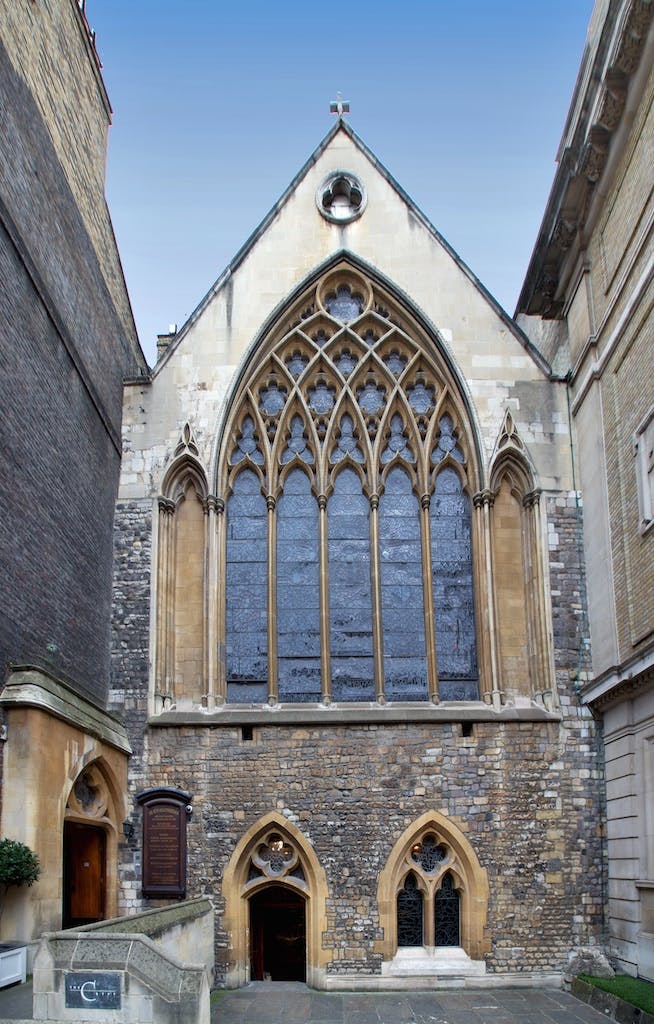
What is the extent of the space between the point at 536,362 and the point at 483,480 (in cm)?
207

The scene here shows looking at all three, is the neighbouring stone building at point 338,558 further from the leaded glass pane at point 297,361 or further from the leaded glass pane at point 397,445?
the leaded glass pane at point 297,361

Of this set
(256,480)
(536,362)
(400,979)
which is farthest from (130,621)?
(536,362)

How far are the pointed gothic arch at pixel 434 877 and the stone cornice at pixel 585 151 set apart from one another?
315 inches

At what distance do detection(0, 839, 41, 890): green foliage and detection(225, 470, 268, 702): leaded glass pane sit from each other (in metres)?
4.86

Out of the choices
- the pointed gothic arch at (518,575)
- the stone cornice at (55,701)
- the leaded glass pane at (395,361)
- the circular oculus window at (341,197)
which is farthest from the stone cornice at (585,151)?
the stone cornice at (55,701)

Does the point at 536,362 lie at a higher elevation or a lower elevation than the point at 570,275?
lower

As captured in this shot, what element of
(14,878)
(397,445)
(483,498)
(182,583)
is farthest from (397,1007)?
(397,445)

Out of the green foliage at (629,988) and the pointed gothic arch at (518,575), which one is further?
the pointed gothic arch at (518,575)

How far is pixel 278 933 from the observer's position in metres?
14.1

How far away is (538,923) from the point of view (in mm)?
13469

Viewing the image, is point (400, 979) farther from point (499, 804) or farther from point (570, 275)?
point (570, 275)

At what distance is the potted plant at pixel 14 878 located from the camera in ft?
31.9

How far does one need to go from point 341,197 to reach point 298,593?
6544mm

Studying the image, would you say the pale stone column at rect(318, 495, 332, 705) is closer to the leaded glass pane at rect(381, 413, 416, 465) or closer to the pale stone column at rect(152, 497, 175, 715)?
the leaded glass pane at rect(381, 413, 416, 465)
